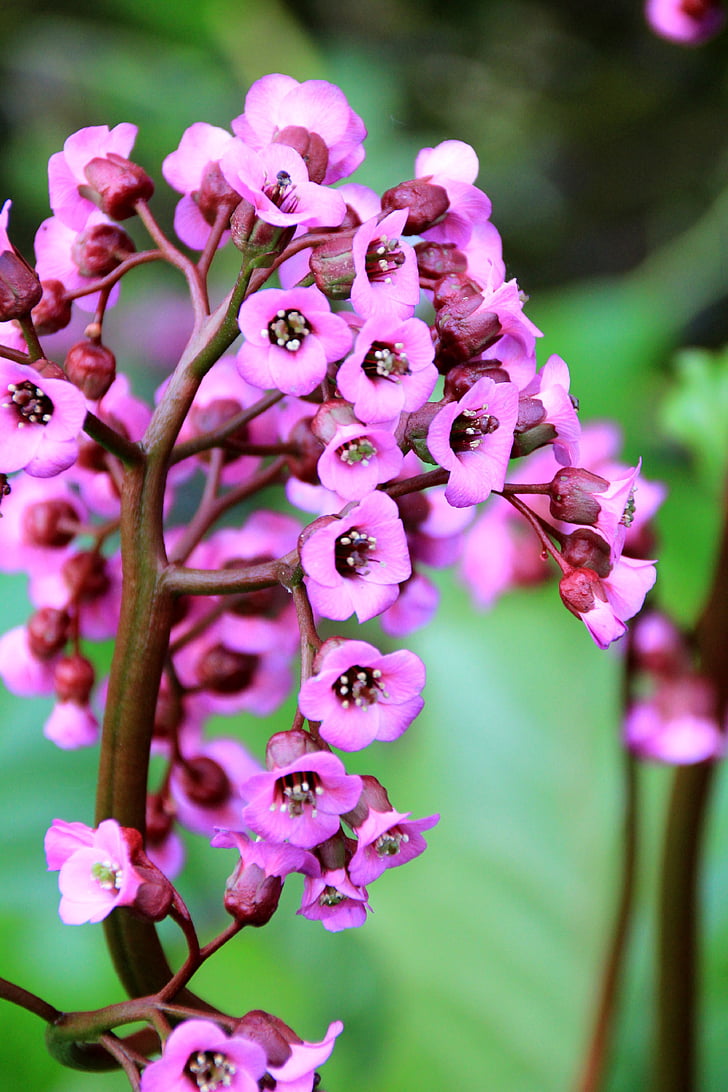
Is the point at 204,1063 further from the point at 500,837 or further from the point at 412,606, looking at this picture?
the point at 500,837

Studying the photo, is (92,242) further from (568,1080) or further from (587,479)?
(568,1080)

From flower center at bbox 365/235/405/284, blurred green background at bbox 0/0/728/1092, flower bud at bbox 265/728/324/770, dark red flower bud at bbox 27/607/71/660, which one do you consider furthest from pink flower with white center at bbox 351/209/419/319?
blurred green background at bbox 0/0/728/1092

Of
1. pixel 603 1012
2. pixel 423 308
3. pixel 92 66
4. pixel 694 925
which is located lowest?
pixel 603 1012

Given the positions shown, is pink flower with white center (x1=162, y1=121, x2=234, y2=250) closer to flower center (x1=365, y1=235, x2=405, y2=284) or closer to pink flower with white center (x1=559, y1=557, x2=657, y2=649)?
flower center (x1=365, y1=235, x2=405, y2=284)

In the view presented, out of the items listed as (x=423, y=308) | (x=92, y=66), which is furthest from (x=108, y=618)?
(x=92, y=66)

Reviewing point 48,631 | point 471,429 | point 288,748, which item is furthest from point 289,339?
point 48,631

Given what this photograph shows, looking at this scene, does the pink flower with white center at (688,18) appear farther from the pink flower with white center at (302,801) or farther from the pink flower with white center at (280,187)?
the pink flower with white center at (302,801)

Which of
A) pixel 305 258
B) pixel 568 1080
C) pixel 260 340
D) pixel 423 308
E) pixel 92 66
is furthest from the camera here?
pixel 92 66
